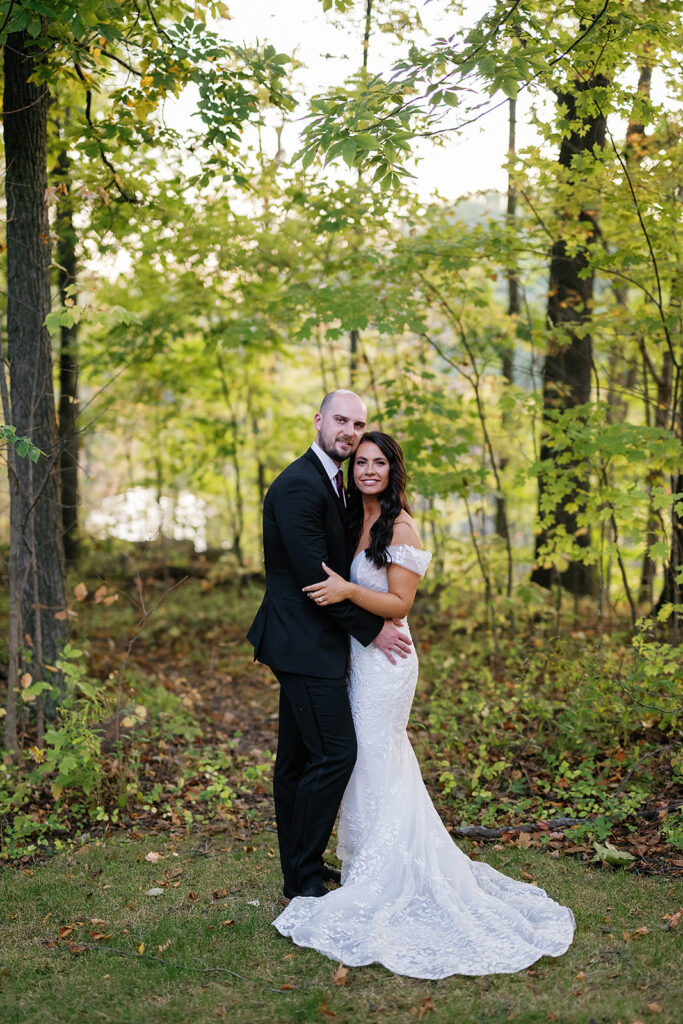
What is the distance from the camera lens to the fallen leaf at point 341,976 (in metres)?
3.25

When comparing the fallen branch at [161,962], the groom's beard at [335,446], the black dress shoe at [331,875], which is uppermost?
the groom's beard at [335,446]

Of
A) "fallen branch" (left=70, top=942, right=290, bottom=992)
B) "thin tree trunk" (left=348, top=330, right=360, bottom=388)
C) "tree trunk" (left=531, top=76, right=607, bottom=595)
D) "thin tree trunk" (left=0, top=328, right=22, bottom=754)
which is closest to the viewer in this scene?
"fallen branch" (left=70, top=942, right=290, bottom=992)

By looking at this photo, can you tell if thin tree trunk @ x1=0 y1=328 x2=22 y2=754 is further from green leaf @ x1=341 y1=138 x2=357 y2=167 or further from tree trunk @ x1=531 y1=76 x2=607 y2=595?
tree trunk @ x1=531 y1=76 x2=607 y2=595

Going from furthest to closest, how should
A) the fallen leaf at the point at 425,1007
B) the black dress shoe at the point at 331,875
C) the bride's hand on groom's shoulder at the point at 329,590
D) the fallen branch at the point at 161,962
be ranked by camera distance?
the black dress shoe at the point at 331,875
the bride's hand on groom's shoulder at the point at 329,590
the fallen branch at the point at 161,962
the fallen leaf at the point at 425,1007

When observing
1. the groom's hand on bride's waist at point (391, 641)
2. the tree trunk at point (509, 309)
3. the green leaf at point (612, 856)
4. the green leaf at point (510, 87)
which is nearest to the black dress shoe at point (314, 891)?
the groom's hand on bride's waist at point (391, 641)

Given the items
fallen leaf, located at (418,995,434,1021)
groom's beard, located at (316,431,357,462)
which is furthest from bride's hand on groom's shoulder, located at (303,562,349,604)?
fallen leaf, located at (418,995,434,1021)

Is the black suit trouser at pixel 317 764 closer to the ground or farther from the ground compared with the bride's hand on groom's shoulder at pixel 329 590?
closer to the ground

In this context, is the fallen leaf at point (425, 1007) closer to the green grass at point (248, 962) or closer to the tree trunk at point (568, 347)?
the green grass at point (248, 962)

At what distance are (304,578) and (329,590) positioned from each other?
142 millimetres

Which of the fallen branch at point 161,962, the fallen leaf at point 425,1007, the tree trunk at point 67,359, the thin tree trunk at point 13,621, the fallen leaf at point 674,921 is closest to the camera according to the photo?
the fallen leaf at point 425,1007

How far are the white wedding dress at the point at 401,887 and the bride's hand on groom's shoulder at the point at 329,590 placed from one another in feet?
0.85

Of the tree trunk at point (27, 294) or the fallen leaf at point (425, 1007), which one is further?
the tree trunk at point (27, 294)

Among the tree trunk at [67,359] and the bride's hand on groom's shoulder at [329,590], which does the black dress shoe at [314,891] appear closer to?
the bride's hand on groom's shoulder at [329,590]

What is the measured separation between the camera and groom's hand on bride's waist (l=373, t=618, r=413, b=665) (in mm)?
3943
